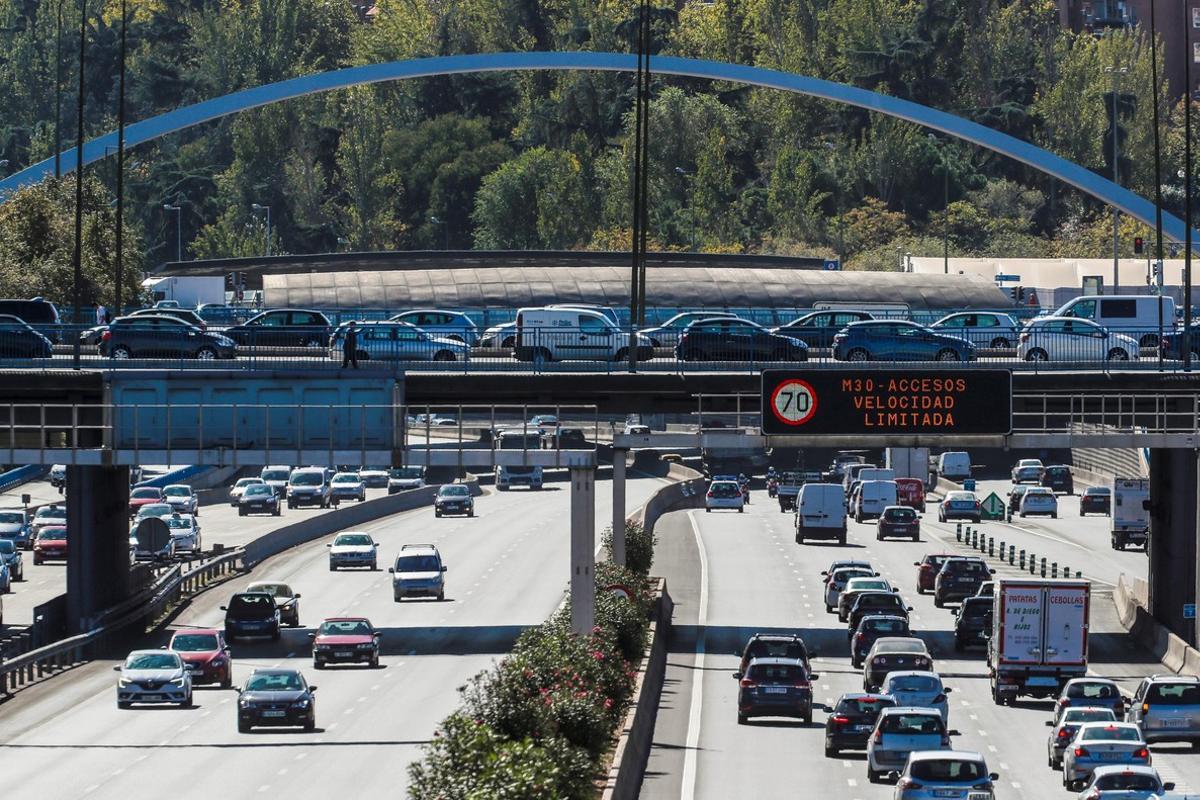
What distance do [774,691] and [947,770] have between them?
A: 1176 cm

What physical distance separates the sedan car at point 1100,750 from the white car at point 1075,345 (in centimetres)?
2886

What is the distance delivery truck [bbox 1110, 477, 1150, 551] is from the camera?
82.2 m

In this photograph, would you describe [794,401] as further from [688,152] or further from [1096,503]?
[688,152]

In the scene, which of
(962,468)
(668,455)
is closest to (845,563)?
(962,468)

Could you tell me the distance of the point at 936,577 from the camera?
66.3 m

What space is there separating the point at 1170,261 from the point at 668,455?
110 ft

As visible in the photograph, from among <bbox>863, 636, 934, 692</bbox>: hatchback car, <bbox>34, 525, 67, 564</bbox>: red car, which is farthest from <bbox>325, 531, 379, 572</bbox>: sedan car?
<bbox>863, 636, 934, 692</bbox>: hatchback car

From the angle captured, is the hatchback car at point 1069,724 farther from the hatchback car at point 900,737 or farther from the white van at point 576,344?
the white van at point 576,344

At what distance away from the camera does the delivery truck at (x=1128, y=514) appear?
8219cm

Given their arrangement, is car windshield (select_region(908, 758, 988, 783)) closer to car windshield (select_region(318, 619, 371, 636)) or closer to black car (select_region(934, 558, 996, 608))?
car windshield (select_region(318, 619, 371, 636))

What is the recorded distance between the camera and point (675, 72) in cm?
13338

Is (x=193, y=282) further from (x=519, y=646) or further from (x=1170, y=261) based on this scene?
(x=519, y=646)

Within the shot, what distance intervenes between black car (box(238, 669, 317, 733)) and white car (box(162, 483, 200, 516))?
47.6 m

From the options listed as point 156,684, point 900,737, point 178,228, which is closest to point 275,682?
point 156,684
